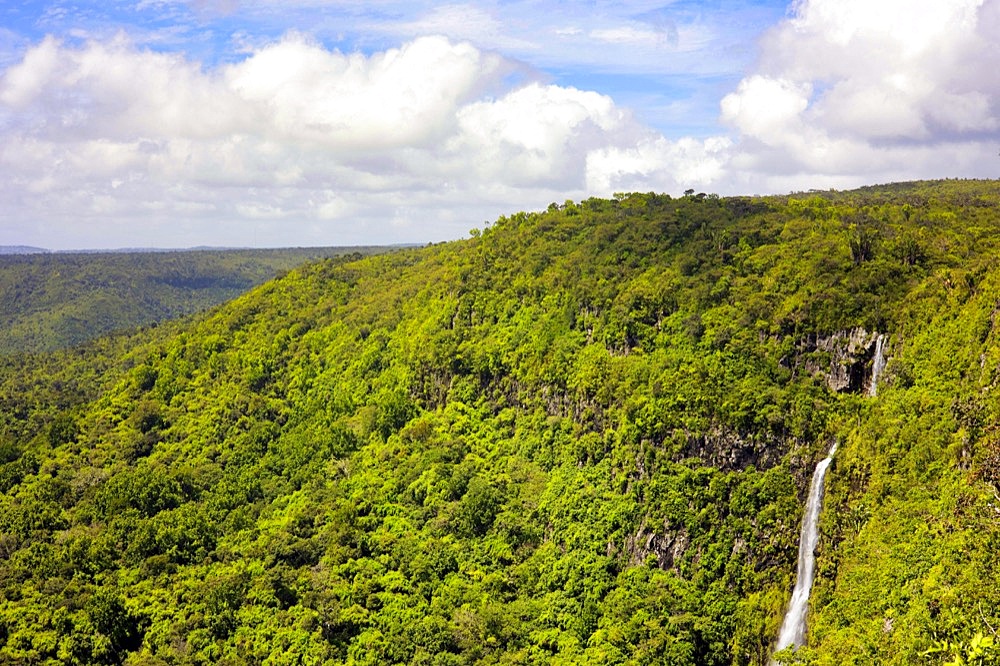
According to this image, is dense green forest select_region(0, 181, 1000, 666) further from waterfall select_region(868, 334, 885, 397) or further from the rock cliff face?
waterfall select_region(868, 334, 885, 397)

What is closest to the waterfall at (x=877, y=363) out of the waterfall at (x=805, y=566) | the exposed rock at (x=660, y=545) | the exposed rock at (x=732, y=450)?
the waterfall at (x=805, y=566)

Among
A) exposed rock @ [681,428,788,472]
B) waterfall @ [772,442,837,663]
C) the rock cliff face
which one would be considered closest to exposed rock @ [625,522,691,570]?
exposed rock @ [681,428,788,472]

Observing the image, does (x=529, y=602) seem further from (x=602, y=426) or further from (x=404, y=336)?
(x=404, y=336)

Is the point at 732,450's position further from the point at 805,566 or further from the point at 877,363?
the point at 877,363

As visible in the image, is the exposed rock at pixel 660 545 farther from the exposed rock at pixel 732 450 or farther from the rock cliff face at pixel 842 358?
the rock cliff face at pixel 842 358

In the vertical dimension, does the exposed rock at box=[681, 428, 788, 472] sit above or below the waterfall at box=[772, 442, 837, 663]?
above

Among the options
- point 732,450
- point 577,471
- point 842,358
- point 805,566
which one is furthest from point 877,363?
point 577,471
